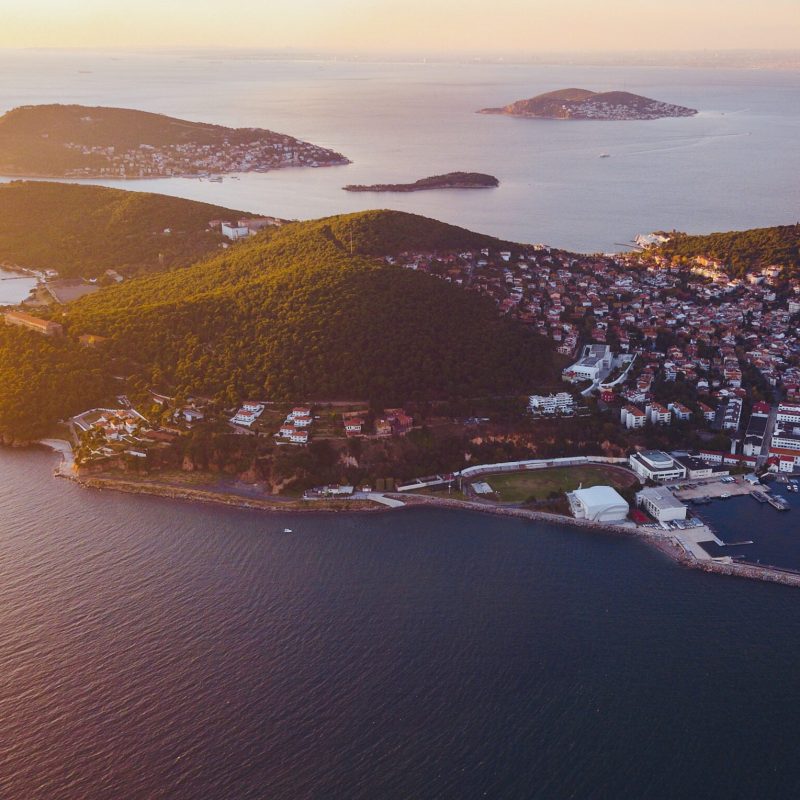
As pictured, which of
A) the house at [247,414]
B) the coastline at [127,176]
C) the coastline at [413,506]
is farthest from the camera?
the coastline at [127,176]

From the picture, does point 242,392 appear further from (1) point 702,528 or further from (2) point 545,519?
(1) point 702,528

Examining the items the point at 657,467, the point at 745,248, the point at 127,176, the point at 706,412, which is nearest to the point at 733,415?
the point at 706,412

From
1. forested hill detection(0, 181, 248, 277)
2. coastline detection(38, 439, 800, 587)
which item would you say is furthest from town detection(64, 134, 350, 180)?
coastline detection(38, 439, 800, 587)

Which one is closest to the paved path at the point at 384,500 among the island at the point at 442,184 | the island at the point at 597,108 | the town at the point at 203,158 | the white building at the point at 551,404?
the white building at the point at 551,404

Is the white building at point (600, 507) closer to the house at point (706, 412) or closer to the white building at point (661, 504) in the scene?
the white building at point (661, 504)

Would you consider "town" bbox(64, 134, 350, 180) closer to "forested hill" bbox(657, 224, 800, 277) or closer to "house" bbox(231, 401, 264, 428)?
"forested hill" bbox(657, 224, 800, 277)
